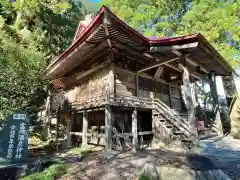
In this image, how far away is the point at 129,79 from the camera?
30.8 feet

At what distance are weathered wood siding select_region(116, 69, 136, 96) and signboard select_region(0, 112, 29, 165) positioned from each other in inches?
173

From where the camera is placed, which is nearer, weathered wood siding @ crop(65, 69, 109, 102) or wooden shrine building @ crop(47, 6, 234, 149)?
wooden shrine building @ crop(47, 6, 234, 149)

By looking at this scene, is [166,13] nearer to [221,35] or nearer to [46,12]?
[221,35]

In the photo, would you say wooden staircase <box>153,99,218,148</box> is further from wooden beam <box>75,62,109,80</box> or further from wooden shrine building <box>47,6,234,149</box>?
wooden beam <box>75,62,109,80</box>

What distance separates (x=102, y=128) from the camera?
9.89 meters

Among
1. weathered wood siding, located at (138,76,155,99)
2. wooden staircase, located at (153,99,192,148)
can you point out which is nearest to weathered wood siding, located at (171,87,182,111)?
weathered wood siding, located at (138,76,155,99)

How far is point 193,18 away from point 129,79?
9.58 meters

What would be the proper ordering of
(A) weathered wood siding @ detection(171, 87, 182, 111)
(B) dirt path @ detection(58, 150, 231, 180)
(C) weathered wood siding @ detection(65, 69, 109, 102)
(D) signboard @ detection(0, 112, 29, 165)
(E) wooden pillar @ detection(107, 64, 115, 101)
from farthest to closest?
1. (A) weathered wood siding @ detection(171, 87, 182, 111)
2. (C) weathered wood siding @ detection(65, 69, 109, 102)
3. (E) wooden pillar @ detection(107, 64, 115, 101)
4. (D) signboard @ detection(0, 112, 29, 165)
5. (B) dirt path @ detection(58, 150, 231, 180)

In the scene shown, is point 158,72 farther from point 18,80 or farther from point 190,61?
point 18,80

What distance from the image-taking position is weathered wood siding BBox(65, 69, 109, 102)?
9.02 m

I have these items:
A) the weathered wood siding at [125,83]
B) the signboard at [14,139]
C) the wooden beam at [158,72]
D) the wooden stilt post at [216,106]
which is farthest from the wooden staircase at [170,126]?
the signboard at [14,139]

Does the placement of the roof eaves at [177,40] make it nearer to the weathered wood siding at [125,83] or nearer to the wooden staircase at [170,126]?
the weathered wood siding at [125,83]

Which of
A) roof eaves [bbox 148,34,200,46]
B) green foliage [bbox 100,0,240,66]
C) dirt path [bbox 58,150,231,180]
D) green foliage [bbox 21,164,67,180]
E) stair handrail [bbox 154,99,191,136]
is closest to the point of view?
dirt path [bbox 58,150,231,180]

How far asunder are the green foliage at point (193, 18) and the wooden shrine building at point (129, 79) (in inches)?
170
